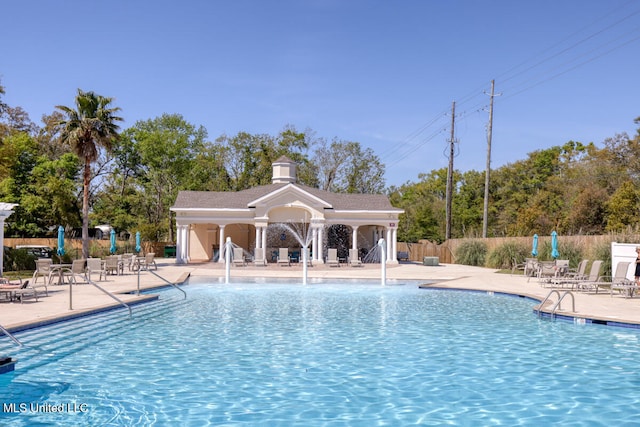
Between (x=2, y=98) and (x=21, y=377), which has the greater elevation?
(x=2, y=98)

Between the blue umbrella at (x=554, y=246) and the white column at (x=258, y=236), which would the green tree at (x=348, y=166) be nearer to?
the white column at (x=258, y=236)

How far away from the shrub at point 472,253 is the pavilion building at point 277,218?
430 cm

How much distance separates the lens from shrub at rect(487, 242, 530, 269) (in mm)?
30375

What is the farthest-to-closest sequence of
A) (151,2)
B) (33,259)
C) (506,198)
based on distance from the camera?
(506,198) → (33,259) → (151,2)

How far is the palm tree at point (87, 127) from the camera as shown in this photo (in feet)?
106

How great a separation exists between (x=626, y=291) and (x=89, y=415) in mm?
15345

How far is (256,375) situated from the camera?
8141 mm

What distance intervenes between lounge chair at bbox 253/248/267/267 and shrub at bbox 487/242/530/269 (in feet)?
42.3

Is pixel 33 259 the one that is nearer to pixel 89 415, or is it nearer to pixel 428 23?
pixel 428 23

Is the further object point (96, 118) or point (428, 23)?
point (96, 118)

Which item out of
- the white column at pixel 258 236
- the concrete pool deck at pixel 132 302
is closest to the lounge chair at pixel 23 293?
the concrete pool deck at pixel 132 302

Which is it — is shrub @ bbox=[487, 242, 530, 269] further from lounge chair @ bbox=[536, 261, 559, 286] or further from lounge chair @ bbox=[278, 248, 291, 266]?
lounge chair @ bbox=[278, 248, 291, 266]

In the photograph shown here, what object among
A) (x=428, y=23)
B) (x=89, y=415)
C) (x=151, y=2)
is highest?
(x=428, y=23)

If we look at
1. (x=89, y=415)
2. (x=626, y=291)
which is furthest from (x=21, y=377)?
(x=626, y=291)
